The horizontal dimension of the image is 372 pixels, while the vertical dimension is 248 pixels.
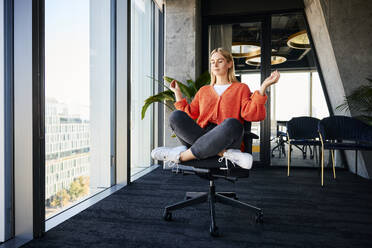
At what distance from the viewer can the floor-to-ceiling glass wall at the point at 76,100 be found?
1620 millimetres

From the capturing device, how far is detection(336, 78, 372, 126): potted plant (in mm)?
2709

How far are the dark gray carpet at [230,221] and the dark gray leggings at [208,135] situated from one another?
0.53m

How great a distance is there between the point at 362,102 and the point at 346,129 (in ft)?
1.24

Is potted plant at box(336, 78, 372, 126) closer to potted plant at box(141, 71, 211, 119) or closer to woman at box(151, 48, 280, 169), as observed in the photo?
potted plant at box(141, 71, 211, 119)

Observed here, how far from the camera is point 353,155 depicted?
3.20 metres

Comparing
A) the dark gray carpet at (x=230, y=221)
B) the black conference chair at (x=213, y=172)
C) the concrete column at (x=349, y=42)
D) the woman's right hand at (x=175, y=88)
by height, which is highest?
the concrete column at (x=349, y=42)

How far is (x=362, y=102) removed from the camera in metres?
2.87

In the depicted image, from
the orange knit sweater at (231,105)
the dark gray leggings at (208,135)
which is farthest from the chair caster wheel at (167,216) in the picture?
the orange knit sweater at (231,105)

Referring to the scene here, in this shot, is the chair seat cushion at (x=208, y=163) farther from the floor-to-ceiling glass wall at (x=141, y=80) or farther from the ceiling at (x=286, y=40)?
the ceiling at (x=286, y=40)

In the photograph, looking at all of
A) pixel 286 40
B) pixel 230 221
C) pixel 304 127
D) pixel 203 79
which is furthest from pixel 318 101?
pixel 230 221

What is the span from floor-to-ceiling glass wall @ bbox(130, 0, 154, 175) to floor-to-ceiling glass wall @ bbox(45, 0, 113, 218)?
496mm

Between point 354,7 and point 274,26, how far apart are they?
1033 mm

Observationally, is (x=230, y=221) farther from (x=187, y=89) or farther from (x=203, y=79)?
(x=203, y=79)

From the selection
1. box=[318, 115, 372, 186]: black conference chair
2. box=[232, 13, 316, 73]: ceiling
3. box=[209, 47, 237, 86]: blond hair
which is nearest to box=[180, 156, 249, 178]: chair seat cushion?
box=[209, 47, 237, 86]: blond hair
